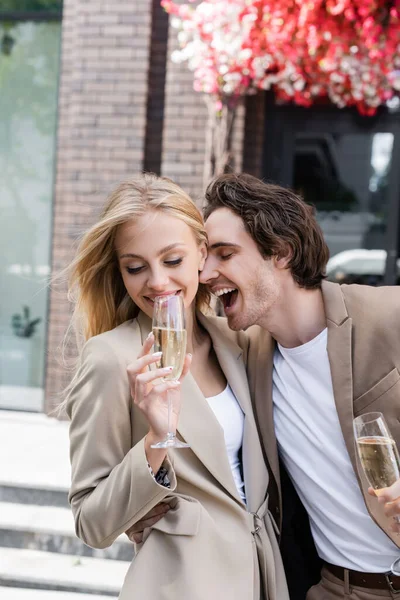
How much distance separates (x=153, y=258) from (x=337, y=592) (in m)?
1.25

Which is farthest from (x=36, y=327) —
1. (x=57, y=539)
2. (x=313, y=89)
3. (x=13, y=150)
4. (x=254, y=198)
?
(x=254, y=198)

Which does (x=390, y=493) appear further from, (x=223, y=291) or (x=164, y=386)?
(x=223, y=291)

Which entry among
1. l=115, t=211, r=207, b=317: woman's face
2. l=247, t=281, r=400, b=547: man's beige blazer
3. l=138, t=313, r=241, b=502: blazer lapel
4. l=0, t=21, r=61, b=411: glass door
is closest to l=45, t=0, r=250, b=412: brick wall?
l=0, t=21, r=61, b=411: glass door

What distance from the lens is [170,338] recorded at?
74.4 inches

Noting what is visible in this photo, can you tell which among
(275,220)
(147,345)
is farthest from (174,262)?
(275,220)

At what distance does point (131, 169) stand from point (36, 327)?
2.00m

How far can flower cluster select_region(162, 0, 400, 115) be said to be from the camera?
18.1 ft

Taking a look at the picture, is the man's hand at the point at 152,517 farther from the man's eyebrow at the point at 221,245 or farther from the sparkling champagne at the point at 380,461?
the man's eyebrow at the point at 221,245

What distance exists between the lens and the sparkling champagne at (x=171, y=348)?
187 centimetres

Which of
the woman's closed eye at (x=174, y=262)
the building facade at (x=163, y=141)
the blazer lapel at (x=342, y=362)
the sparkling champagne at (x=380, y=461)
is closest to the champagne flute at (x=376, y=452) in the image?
the sparkling champagne at (x=380, y=461)

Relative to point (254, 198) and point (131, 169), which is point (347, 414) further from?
point (131, 169)

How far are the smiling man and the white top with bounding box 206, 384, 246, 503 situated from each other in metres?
0.14

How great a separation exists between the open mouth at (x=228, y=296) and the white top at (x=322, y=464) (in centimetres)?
26

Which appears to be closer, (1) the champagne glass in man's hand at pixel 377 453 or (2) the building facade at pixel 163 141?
(1) the champagne glass in man's hand at pixel 377 453
